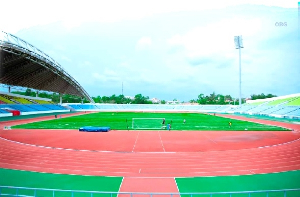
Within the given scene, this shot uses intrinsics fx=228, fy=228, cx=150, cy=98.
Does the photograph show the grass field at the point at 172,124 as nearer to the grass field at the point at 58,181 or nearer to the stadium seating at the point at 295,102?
the stadium seating at the point at 295,102

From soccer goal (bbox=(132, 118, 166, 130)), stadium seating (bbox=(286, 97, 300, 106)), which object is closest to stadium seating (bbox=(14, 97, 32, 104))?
soccer goal (bbox=(132, 118, 166, 130))

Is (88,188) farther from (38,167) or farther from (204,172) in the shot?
(204,172)

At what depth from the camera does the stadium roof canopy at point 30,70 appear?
35.5m

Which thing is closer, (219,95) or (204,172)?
(204,172)

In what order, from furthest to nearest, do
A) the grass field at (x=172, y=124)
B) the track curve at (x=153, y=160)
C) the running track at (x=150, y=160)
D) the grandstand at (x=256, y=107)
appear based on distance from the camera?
the grandstand at (x=256, y=107), the grass field at (x=172, y=124), the track curve at (x=153, y=160), the running track at (x=150, y=160)

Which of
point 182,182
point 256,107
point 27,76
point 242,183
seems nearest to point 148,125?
point 182,182

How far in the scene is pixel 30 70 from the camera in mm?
48469

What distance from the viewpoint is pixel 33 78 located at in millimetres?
54500

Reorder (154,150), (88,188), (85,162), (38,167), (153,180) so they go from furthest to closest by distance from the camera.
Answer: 1. (154,150)
2. (85,162)
3. (38,167)
4. (153,180)
5. (88,188)

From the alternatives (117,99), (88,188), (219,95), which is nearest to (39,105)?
(88,188)

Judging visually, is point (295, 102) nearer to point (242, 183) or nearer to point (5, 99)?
point (242, 183)

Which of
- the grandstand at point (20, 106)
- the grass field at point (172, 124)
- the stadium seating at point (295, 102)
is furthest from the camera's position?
the stadium seating at point (295, 102)

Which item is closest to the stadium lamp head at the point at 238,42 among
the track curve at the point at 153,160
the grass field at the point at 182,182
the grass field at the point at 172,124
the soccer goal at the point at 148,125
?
the grass field at the point at 172,124

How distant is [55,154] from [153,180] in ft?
26.5
